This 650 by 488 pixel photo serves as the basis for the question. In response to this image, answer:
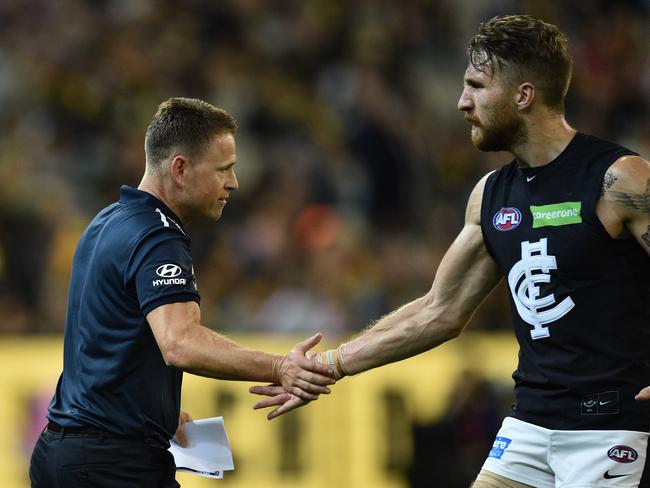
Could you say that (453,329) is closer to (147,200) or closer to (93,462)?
(147,200)

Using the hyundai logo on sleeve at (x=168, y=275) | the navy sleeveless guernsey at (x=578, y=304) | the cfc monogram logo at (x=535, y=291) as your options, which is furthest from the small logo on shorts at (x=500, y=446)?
the hyundai logo on sleeve at (x=168, y=275)

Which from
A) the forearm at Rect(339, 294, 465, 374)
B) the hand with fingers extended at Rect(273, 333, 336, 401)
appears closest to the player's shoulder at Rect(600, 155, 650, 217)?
the forearm at Rect(339, 294, 465, 374)

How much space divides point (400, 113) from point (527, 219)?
7499mm

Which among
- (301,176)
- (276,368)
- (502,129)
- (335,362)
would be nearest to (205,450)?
(276,368)

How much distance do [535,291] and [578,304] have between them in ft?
0.64

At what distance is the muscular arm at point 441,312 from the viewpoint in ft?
18.0

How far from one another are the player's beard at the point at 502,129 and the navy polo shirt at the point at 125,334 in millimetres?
1347

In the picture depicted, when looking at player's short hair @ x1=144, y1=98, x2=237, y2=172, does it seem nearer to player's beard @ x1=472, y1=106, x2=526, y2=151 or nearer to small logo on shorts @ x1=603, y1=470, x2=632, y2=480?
player's beard @ x1=472, y1=106, x2=526, y2=151

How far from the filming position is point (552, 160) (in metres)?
5.09

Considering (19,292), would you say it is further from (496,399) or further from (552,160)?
(552,160)

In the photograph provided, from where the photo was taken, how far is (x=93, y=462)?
15.8ft

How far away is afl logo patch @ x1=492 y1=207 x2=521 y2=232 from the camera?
512cm

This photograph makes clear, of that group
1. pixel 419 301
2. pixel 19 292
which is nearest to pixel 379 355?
pixel 419 301

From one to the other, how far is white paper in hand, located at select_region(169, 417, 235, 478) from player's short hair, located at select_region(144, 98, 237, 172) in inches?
44.6
